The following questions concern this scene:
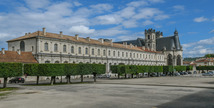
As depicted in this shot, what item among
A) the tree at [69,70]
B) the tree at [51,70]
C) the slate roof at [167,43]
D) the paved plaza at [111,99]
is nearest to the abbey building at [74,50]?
the tree at [69,70]

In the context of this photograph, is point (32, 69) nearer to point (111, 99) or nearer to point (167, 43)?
point (111, 99)

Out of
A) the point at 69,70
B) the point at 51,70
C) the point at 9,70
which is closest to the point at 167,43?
the point at 69,70

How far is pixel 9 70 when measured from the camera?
32.3 metres

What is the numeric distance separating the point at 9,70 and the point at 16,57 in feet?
54.0

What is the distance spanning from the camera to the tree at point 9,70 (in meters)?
31.4

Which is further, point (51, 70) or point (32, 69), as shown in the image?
point (51, 70)

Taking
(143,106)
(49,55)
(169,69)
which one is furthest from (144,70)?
(143,106)

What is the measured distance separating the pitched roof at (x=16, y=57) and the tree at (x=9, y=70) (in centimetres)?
1343

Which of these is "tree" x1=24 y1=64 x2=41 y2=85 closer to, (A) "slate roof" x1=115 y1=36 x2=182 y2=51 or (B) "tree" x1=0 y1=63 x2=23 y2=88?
(B) "tree" x1=0 y1=63 x2=23 y2=88

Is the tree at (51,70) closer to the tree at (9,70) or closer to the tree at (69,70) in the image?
the tree at (69,70)

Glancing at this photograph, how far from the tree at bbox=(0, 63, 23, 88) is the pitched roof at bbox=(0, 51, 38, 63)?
44.1 ft

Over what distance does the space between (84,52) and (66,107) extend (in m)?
50.8

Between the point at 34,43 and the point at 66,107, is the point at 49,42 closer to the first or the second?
the point at 34,43

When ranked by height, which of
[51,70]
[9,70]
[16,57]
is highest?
[16,57]
